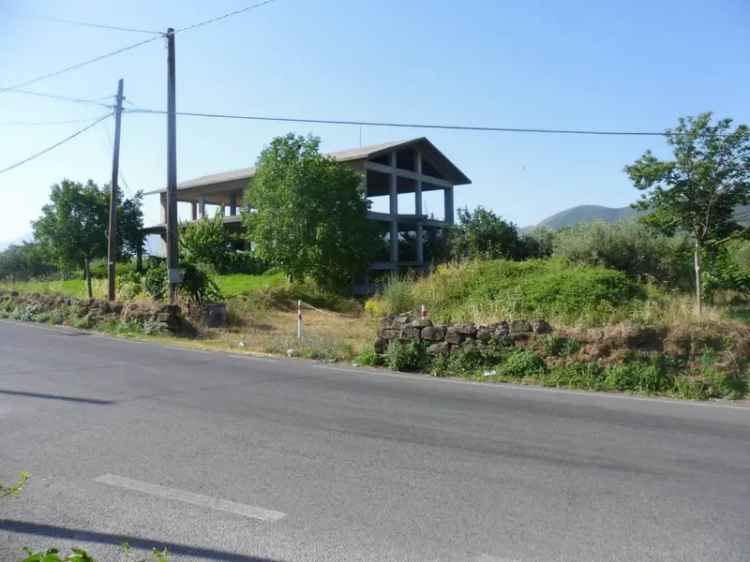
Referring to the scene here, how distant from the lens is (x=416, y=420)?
6.95 meters

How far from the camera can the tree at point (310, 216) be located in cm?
2514

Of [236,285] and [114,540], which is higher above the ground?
[236,285]

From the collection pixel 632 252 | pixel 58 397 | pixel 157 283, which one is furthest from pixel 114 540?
pixel 632 252

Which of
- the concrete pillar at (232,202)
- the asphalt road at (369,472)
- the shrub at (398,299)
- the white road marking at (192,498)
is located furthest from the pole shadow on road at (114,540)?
the concrete pillar at (232,202)

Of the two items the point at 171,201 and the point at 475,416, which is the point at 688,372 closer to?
the point at 475,416

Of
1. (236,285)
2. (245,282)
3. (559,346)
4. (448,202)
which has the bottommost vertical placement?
(559,346)

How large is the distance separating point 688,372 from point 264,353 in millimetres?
7701

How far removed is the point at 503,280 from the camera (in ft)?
59.9

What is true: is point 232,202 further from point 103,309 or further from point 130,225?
point 103,309

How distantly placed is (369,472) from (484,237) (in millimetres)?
25642

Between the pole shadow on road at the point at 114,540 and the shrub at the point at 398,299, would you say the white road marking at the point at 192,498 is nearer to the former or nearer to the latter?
the pole shadow on road at the point at 114,540

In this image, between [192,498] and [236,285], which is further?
[236,285]

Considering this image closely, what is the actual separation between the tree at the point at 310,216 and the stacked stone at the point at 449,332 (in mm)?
13580

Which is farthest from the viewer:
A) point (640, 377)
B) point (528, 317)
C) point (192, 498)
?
point (528, 317)
